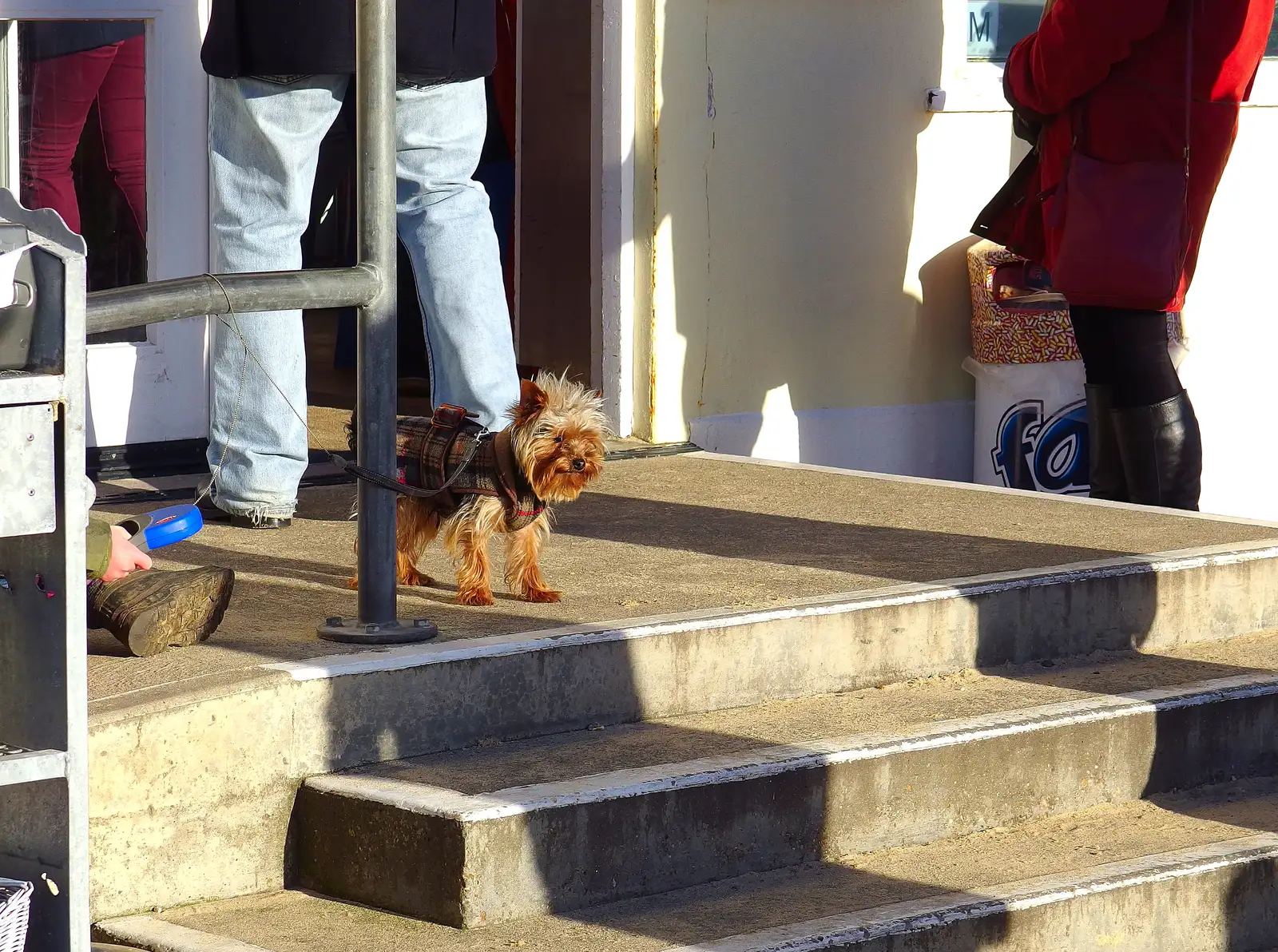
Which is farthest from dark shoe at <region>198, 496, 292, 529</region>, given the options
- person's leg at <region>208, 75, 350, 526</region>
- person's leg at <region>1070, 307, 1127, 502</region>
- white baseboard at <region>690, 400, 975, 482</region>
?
person's leg at <region>1070, 307, 1127, 502</region>

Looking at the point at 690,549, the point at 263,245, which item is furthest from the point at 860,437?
the point at 263,245

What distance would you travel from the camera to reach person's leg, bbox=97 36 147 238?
545cm

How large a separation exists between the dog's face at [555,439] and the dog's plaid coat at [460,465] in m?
0.04

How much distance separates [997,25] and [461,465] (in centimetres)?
378

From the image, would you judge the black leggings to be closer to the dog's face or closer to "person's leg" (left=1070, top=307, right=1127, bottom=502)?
"person's leg" (left=1070, top=307, right=1127, bottom=502)

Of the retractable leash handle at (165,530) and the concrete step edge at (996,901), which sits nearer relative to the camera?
the concrete step edge at (996,901)

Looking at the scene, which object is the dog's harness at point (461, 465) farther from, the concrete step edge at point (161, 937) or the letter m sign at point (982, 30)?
the letter m sign at point (982, 30)

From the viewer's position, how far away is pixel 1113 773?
4043 mm

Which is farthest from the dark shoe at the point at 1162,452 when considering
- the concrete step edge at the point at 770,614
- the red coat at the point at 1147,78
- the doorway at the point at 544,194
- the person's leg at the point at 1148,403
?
the doorway at the point at 544,194

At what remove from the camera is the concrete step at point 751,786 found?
327 cm

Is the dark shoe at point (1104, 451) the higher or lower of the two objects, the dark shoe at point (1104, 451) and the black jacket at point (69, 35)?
the lower

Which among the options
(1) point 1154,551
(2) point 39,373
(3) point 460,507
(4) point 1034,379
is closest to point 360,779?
(3) point 460,507

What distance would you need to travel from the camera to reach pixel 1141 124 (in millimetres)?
5371

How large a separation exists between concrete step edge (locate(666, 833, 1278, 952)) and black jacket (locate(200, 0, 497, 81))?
2.32 m
